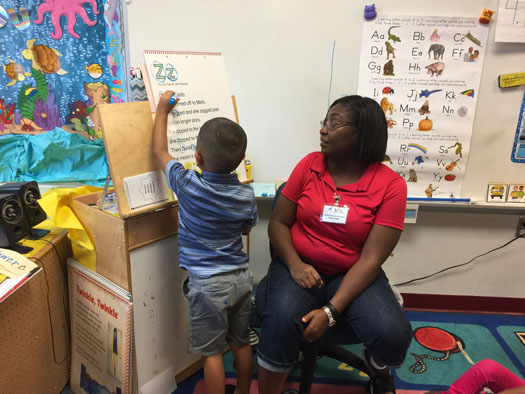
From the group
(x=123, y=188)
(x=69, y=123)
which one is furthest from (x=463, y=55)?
(x=69, y=123)

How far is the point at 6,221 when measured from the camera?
52.9 inches

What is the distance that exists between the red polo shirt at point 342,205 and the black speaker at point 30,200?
103cm

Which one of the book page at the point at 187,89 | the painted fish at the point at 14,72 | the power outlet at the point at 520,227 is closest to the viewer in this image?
the book page at the point at 187,89

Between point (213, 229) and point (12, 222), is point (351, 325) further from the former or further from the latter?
point (12, 222)

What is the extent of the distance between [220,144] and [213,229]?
0.97ft

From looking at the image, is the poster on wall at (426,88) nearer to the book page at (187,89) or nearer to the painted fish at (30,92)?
the book page at (187,89)

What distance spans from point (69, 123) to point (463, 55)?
6.86 feet

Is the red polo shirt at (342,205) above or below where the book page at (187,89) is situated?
below

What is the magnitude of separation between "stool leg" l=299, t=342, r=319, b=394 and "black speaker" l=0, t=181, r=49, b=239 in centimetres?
121

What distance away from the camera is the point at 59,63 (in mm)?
1807

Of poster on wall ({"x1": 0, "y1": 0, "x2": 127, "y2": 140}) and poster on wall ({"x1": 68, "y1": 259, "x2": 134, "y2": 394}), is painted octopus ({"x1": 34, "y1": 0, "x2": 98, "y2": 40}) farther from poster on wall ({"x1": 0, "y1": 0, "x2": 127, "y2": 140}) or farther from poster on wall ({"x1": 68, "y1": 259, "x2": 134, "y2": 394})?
poster on wall ({"x1": 68, "y1": 259, "x2": 134, "y2": 394})

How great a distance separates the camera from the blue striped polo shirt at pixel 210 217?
1197 mm

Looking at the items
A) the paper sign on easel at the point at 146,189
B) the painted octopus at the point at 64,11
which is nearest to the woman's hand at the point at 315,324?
the paper sign on easel at the point at 146,189

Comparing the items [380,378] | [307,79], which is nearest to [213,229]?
[380,378]
